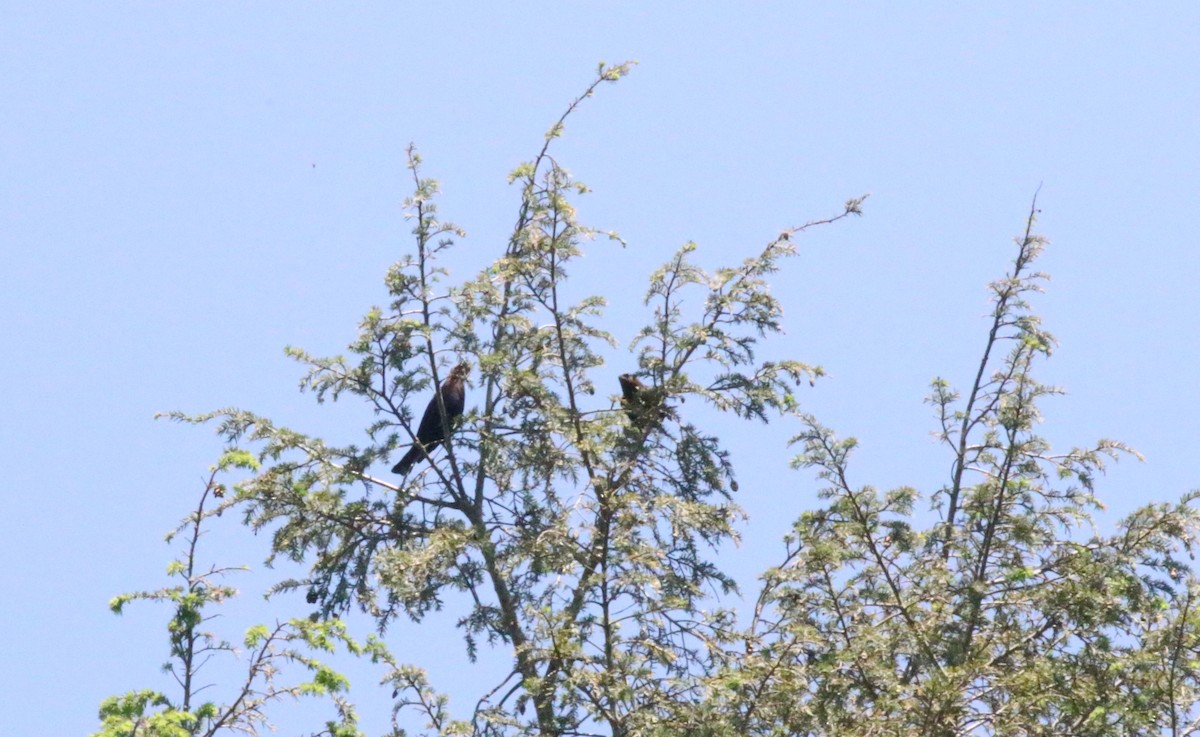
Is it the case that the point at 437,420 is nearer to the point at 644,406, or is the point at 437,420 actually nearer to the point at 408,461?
the point at 408,461

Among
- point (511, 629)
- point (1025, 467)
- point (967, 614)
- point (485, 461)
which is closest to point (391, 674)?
point (511, 629)

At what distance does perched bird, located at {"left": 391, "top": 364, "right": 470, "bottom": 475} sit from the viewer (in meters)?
9.73

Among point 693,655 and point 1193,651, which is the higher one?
point 693,655

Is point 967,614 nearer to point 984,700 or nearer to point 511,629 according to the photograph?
point 984,700

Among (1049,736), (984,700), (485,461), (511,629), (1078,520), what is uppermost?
(485,461)

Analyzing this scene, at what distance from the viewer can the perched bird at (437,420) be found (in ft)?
31.9

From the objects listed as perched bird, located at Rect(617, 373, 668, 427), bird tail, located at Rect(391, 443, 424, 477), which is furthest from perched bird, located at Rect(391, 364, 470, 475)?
perched bird, located at Rect(617, 373, 668, 427)

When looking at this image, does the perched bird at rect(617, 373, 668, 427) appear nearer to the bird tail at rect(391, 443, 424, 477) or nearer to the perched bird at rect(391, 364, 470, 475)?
the perched bird at rect(391, 364, 470, 475)

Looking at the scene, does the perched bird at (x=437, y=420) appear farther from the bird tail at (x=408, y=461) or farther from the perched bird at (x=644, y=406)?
the perched bird at (x=644, y=406)

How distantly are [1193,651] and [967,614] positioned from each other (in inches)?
45.7

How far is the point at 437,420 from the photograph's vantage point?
10602mm

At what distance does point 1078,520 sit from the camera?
904 cm

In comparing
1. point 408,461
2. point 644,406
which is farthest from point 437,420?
point 644,406

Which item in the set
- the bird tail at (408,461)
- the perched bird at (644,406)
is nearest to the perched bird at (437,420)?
the bird tail at (408,461)
